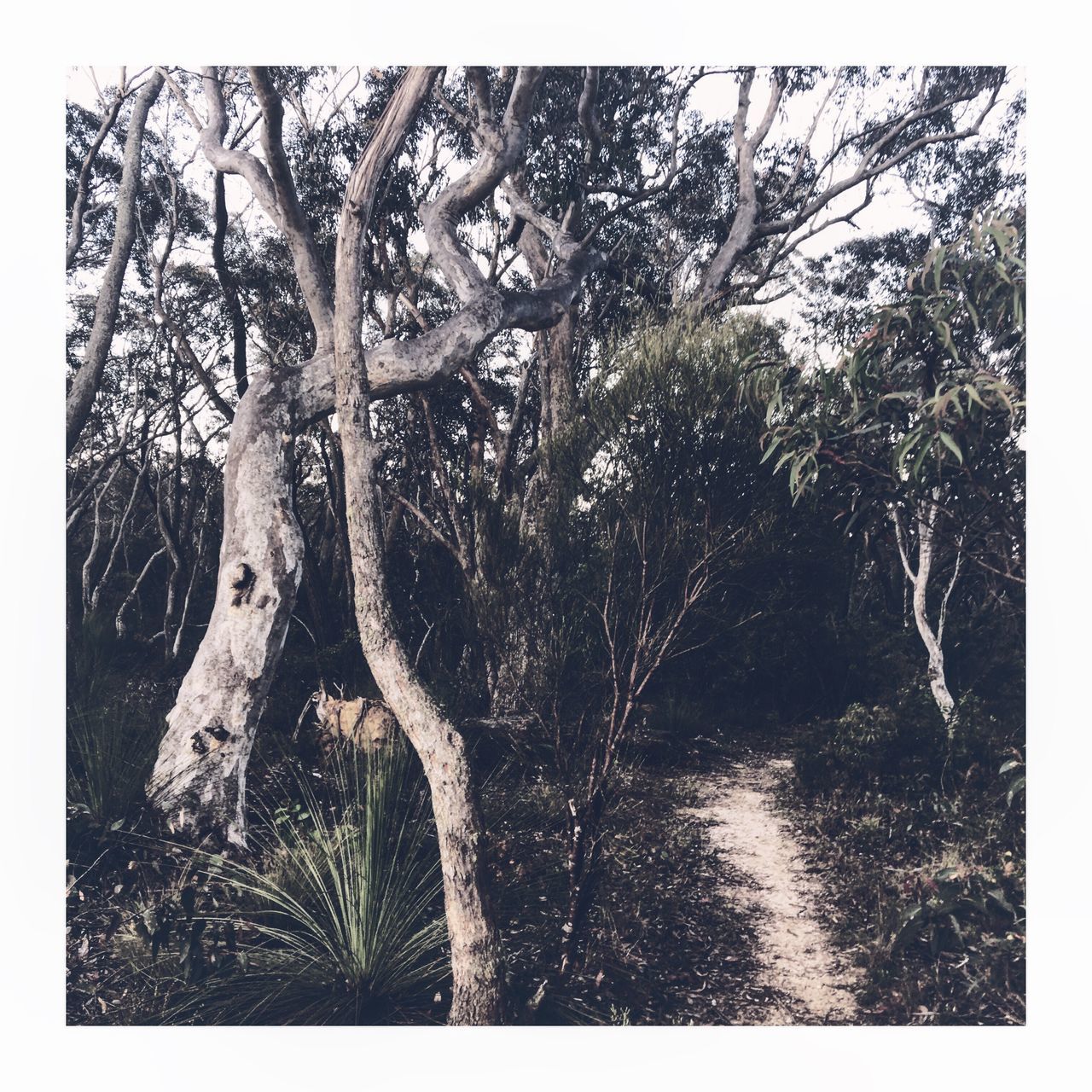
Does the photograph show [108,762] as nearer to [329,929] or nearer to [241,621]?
[241,621]

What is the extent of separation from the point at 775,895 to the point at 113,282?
3.87 meters

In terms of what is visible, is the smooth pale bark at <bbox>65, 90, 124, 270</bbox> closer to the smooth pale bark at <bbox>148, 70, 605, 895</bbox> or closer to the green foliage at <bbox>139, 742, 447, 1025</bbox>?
the smooth pale bark at <bbox>148, 70, 605, 895</bbox>

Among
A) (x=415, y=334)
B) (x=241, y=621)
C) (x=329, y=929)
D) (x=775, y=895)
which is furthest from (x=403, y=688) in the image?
(x=415, y=334)

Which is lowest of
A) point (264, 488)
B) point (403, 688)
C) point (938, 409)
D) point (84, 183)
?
point (403, 688)

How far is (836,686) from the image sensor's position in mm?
3221

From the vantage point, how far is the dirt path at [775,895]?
8.21ft

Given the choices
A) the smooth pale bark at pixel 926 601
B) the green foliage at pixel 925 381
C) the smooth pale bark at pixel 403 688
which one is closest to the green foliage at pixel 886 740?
the smooth pale bark at pixel 926 601

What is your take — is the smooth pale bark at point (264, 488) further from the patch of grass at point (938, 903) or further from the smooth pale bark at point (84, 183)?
the patch of grass at point (938, 903)

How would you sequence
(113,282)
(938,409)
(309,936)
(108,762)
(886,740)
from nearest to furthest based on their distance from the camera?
(938,409) < (309,936) < (108,762) < (886,740) < (113,282)

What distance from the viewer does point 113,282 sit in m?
3.34

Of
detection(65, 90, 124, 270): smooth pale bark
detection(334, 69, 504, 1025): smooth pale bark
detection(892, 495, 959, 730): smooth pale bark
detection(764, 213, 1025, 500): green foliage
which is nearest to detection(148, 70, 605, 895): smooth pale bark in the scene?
detection(334, 69, 504, 1025): smooth pale bark

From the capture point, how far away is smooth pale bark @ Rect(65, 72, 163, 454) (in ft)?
9.82
